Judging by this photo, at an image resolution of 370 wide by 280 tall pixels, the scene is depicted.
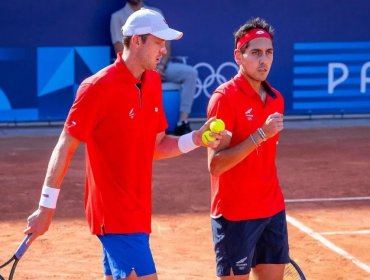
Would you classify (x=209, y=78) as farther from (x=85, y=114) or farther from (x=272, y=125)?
(x=85, y=114)

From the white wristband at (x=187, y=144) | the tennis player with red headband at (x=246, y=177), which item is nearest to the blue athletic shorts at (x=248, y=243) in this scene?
the tennis player with red headband at (x=246, y=177)

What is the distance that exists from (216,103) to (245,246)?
80 centimetres

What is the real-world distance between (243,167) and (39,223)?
1.17 m

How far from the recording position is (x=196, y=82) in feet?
45.3

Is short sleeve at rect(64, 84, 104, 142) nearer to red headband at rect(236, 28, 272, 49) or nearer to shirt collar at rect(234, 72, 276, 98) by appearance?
shirt collar at rect(234, 72, 276, 98)

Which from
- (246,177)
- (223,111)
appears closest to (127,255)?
(246,177)

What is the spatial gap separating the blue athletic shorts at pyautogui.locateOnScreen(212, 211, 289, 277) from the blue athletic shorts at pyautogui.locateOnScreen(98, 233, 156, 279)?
0.55 m

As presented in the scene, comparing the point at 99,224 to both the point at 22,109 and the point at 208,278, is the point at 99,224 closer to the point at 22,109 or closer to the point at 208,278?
the point at 208,278

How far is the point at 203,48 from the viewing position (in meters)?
14.0

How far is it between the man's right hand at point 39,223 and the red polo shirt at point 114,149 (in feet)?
0.87

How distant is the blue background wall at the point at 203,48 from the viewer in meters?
13.5

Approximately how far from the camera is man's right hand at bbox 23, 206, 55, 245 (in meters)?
4.66

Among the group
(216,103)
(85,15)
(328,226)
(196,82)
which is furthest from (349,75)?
(216,103)

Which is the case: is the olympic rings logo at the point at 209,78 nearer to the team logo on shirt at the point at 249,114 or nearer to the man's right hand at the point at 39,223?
the team logo on shirt at the point at 249,114
